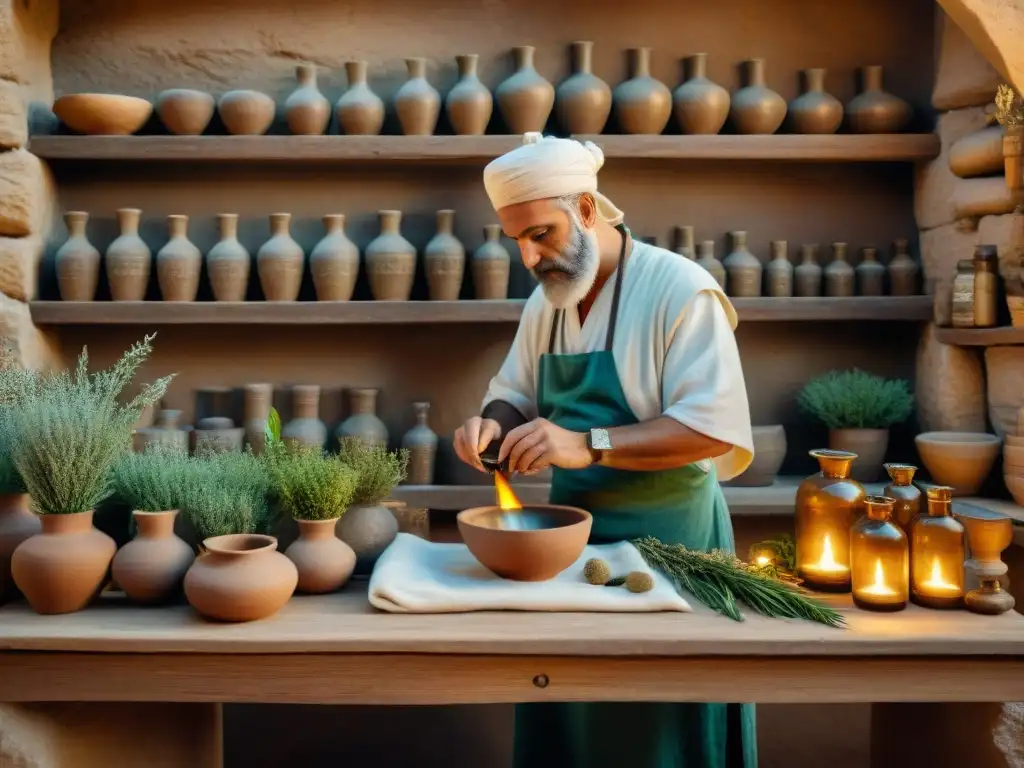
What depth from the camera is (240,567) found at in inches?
61.2

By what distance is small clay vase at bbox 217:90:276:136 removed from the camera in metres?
3.50

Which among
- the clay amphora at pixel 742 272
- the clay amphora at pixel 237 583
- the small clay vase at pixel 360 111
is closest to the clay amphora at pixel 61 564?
the clay amphora at pixel 237 583

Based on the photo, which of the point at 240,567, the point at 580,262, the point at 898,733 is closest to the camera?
the point at 240,567

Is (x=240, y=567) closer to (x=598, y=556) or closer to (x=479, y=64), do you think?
(x=598, y=556)

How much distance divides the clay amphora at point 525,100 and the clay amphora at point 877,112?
124 cm

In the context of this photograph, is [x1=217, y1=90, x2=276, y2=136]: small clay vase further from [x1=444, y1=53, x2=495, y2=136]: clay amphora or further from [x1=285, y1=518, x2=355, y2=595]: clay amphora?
[x1=285, y1=518, x2=355, y2=595]: clay amphora

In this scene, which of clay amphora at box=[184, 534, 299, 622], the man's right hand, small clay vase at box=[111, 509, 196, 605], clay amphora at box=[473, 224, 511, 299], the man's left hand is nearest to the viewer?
clay amphora at box=[184, 534, 299, 622]

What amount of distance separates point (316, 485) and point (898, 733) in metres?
1.67

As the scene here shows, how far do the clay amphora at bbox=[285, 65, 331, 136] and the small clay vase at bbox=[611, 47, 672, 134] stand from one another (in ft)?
3.85

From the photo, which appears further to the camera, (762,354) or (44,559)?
(762,354)

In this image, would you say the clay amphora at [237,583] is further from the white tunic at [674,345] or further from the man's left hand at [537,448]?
the white tunic at [674,345]

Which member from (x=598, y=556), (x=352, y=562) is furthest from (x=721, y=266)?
(x=352, y=562)

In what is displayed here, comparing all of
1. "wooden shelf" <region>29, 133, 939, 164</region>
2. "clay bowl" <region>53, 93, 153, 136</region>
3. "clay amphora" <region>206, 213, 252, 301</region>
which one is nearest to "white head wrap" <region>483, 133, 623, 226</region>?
"wooden shelf" <region>29, 133, 939, 164</region>

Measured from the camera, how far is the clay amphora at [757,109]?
11.7ft
